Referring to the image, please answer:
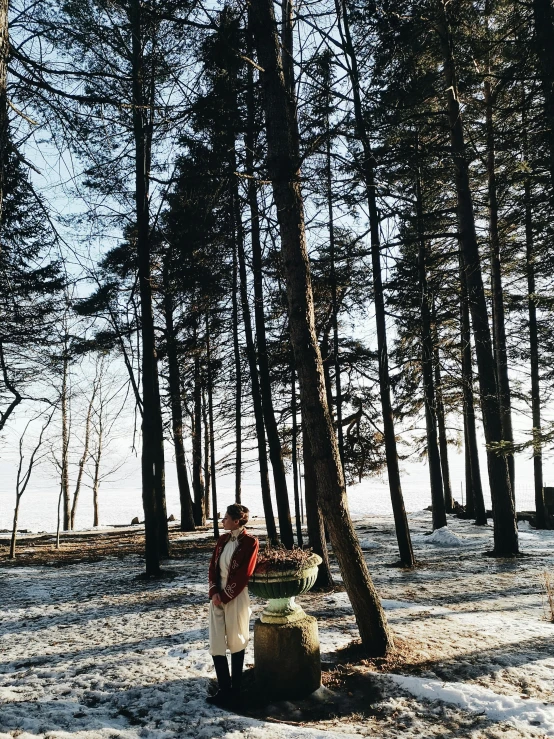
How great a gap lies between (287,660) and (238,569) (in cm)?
98

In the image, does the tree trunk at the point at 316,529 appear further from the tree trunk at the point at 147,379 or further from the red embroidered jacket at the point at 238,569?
the tree trunk at the point at 147,379

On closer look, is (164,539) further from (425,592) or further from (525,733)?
(525,733)

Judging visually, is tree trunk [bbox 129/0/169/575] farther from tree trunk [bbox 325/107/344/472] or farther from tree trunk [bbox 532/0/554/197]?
tree trunk [bbox 532/0/554/197]

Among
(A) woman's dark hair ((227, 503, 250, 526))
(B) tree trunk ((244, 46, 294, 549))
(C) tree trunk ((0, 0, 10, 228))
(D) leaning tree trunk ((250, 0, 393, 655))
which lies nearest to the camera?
(C) tree trunk ((0, 0, 10, 228))

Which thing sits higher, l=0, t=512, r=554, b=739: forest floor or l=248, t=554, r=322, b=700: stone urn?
l=248, t=554, r=322, b=700: stone urn

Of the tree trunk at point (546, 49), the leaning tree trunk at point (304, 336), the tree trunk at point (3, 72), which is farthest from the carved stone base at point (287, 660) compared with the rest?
the tree trunk at point (546, 49)

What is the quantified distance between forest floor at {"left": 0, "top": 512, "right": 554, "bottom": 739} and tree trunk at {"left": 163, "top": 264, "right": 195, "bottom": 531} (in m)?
7.96

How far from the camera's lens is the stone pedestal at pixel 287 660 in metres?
4.67

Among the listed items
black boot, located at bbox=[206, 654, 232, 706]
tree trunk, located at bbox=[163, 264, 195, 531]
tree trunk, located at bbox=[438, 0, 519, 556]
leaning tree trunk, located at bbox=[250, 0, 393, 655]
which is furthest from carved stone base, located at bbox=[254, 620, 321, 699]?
tree trunk, located at bbox=[163, 264, 195, 531]

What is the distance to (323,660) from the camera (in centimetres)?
549

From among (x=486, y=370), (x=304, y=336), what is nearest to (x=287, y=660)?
(x=304, y=336)

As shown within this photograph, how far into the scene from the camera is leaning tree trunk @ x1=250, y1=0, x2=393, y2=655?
5566mm

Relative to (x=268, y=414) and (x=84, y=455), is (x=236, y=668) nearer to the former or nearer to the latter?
(x=268, y=414)

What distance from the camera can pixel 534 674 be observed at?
4969 mm
